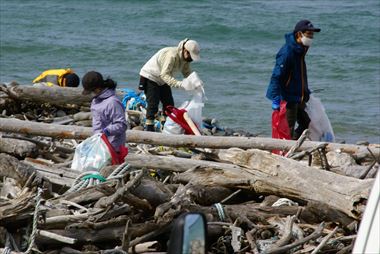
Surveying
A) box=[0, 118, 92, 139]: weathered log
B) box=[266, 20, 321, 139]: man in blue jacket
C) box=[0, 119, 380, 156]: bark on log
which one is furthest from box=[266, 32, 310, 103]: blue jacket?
box=[0, 118, 92, 139]: weathered log

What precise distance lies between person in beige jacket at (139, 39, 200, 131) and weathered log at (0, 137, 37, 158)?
7.77 feet

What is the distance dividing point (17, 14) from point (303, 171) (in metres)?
24.5

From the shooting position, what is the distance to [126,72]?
894 inches

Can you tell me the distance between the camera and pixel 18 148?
9617mm

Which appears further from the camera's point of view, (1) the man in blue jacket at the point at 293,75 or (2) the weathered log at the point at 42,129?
(1) the man in blue jacket at the point at 293,75

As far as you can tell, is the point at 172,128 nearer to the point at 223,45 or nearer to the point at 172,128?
the point at 172,128

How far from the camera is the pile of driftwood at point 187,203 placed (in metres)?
6.98

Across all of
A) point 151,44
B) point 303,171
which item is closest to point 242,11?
point 151,44

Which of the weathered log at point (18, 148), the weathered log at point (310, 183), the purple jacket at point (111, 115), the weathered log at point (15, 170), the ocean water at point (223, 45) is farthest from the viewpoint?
the ocean water at point (223, 45)

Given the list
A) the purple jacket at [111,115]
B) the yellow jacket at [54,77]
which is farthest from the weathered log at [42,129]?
the yellow jacket at [54,77]

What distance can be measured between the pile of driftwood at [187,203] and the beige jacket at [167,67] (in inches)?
92.6

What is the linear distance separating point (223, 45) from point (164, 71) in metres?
16.2

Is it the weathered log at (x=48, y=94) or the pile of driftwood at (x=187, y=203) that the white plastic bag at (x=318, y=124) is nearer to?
the pile of driftwood at (x=187, y=203)

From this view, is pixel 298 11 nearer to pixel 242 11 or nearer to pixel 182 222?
pixel 242 11
